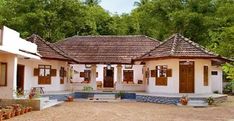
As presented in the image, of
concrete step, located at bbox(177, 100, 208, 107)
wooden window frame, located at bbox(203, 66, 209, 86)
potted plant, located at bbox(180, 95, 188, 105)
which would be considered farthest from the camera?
wooden window frame, located at bbox(203, 66, 209, 86)

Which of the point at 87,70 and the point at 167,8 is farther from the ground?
the point at 167,8

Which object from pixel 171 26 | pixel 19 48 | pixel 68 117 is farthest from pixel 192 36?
pixel 68 117

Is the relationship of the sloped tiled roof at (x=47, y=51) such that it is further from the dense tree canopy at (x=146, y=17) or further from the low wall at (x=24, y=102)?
the dense tree canopy at (x=146, y=17)

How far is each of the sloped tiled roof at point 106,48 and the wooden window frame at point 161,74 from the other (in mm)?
3827

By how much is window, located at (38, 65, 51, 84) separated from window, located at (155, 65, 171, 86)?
7301 mm

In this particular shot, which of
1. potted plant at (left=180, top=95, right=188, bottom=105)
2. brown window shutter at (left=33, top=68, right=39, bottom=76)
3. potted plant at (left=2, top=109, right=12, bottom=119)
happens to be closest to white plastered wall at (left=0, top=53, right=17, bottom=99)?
potted plant at (left=2, top=109, right=12, bottom=119)

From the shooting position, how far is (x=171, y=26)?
1538 inches

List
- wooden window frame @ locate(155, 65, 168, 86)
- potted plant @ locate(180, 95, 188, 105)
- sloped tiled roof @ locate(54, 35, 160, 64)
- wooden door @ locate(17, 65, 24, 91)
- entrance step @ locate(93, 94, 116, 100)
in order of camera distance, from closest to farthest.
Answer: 1. potted plant @ locate(180, 95, 188, 105)
2. wooden door @ locate(17, 65, 24, 91)
3. wooden window frame @ locate(155, 65, 168, 86)
4. entrance step @ locate(93, 94, 116, 100)
5. sloped tiled roof @ locate(54, 35, 160, 64)

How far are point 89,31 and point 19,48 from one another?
79.0 feet

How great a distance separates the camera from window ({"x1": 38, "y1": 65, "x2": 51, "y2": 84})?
26531mm

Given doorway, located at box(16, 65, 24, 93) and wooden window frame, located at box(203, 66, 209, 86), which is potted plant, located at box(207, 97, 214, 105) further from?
doorway, located at box(16, 65, 24, 93)

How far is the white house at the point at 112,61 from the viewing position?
20562mm

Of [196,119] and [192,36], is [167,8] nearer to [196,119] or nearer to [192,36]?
[192,36]

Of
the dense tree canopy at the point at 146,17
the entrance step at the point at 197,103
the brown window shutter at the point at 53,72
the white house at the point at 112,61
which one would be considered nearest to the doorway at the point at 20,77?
the white house at the point at 112,61
